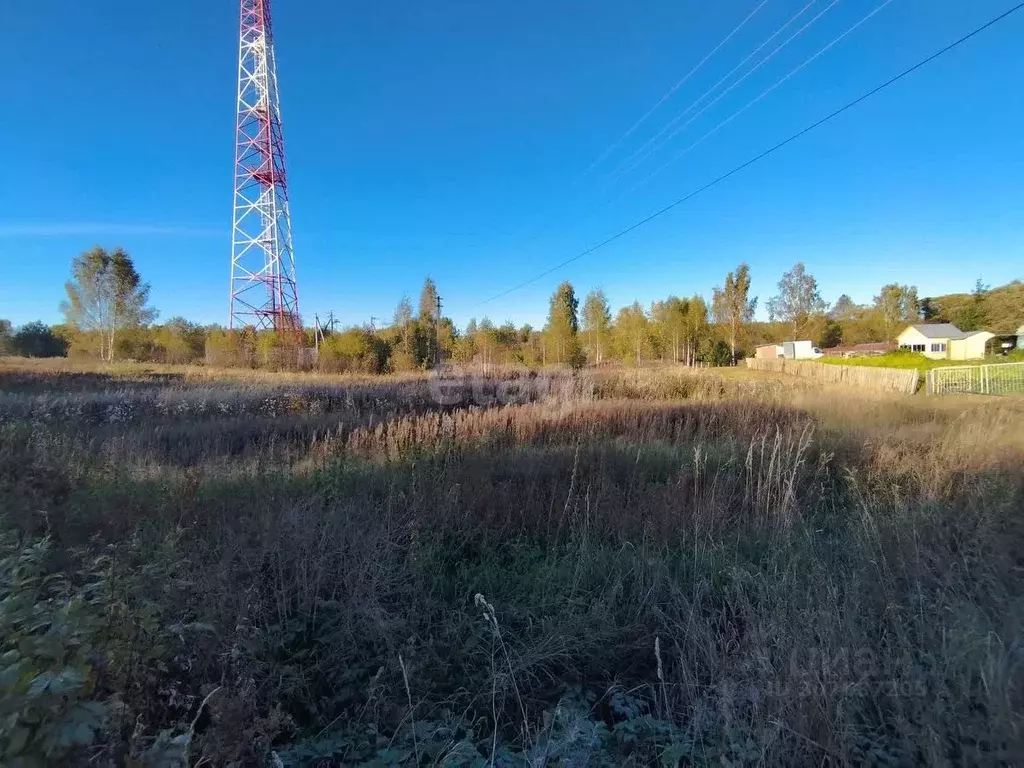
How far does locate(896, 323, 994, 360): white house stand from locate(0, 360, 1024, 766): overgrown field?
56.0m

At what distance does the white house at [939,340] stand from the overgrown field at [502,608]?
184 ft

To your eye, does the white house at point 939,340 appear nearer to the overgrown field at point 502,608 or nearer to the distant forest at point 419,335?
the distant forest at point 419,335

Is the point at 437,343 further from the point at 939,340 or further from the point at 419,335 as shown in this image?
the point at 939,340

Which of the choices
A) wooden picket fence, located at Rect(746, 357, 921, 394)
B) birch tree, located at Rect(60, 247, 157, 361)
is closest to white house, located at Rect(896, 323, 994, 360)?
wooden picket fence, located at Rect(746, 357, 921, 394)

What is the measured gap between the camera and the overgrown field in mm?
1535

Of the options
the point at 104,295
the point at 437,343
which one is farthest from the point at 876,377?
the point at 104,295

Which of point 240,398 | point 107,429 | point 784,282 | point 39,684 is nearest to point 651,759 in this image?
point 39,684

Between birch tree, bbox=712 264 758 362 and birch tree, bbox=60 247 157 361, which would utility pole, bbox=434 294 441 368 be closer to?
birch tree, bbox=60 247 157 361

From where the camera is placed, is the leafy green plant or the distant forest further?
the distant forest

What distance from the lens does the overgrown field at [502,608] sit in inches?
60.4

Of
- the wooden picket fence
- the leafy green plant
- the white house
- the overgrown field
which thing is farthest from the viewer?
the white house

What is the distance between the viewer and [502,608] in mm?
2771

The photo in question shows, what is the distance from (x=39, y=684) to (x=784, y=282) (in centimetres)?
6916

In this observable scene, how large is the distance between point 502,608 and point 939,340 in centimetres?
6776
